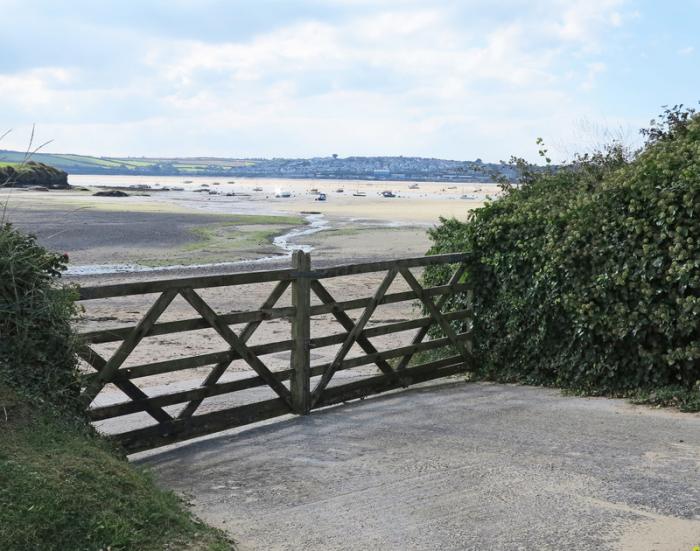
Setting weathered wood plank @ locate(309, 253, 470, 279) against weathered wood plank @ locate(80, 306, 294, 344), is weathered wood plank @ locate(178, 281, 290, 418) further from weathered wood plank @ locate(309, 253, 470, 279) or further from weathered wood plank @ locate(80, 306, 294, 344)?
weathered wood plank @ locate(309, 253, 470, 279)

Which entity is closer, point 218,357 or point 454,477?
point 454,477

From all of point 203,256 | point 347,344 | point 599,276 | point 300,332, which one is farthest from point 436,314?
point 203,256

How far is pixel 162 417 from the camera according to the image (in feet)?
25.7

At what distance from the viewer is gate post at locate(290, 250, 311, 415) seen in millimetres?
8992

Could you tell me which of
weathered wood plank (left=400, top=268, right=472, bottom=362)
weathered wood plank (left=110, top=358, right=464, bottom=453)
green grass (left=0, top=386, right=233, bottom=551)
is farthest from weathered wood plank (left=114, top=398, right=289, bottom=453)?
weathered wood plank (left=400, top=268, right=472, bottom=362)

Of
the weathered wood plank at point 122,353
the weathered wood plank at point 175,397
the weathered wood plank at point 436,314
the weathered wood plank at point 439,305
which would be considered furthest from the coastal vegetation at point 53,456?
the weathered wood plank at point 439,305

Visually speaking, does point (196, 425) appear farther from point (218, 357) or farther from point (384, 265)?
point (384, 265)

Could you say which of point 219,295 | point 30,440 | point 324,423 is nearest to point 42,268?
point 30,440

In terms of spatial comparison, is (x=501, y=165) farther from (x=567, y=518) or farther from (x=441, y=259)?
(x=567, y=518)

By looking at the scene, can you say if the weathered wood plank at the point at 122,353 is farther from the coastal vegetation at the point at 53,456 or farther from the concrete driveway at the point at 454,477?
the concrete driveway at the point at 454,477

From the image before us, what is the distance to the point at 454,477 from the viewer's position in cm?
676

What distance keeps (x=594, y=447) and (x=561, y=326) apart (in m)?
2.81

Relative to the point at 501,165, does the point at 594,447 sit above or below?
Result: below

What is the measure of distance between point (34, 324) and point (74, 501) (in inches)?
79.1
